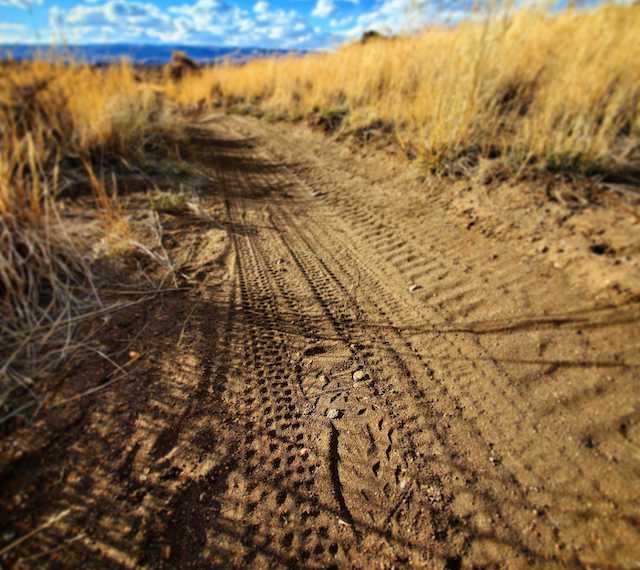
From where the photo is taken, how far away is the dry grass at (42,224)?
167cm

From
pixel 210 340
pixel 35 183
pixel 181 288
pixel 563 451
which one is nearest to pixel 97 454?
pixel 210 340

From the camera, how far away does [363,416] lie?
1.53 m

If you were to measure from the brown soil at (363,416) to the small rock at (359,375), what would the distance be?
2 cm

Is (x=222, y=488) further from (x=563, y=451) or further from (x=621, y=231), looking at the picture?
(x=621, y=231)

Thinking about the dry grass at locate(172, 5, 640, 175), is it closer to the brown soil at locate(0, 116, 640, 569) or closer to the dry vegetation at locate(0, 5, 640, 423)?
the dry vegetation at locate(0, 5, 640, 423)

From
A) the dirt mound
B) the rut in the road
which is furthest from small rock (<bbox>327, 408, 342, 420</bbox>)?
the dirt mound

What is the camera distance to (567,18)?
4664 millimetres

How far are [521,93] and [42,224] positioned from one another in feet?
17.0

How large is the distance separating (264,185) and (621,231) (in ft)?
10.9

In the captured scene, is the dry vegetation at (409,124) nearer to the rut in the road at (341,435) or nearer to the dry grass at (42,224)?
the dry grass at (42,224)

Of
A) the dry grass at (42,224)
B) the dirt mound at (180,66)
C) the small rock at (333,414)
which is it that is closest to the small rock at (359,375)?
the small rock at (333,414)

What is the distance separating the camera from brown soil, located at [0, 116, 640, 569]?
112cm

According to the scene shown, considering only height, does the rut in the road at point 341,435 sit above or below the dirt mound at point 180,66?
below

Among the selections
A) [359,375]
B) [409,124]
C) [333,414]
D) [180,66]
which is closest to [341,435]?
[333,414]
